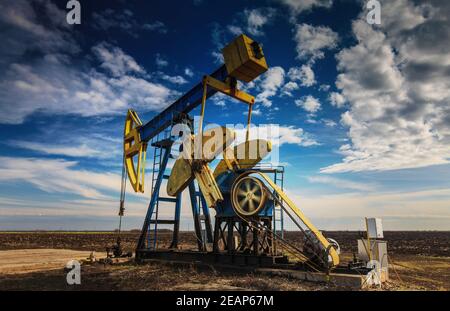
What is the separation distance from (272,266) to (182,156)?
5.13m

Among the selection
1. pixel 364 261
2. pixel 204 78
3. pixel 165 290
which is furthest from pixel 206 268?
pixel 204 78

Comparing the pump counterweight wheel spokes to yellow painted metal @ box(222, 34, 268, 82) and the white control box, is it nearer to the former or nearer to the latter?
the white control box

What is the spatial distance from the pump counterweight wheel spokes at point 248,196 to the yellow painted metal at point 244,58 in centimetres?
353

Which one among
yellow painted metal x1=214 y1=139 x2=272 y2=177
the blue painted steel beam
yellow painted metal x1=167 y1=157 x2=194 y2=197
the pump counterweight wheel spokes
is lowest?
the pump counterweight wheel spokes

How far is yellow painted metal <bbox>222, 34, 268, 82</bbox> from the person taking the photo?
10.2 meters

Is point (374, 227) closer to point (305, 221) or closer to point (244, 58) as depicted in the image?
point (305, 221)

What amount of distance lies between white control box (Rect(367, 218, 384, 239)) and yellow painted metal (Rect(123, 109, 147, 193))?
10.1 meters

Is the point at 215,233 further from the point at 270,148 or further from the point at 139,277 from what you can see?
the point at 270,148

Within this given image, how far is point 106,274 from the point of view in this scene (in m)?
11.0

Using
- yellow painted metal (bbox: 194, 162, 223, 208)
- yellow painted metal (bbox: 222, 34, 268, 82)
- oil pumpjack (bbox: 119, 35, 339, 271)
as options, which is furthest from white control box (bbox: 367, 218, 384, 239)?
yellow painted metal (bbox: 222, 34, 268, 82)

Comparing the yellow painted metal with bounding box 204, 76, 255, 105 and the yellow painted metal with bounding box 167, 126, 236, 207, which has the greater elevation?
the yellow painted metal with bounding box 204, 76, 255, 105

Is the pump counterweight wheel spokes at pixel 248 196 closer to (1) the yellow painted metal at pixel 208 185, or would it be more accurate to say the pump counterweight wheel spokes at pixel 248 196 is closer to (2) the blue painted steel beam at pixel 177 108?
(1) the yellow painted metal at pixel 208 185
